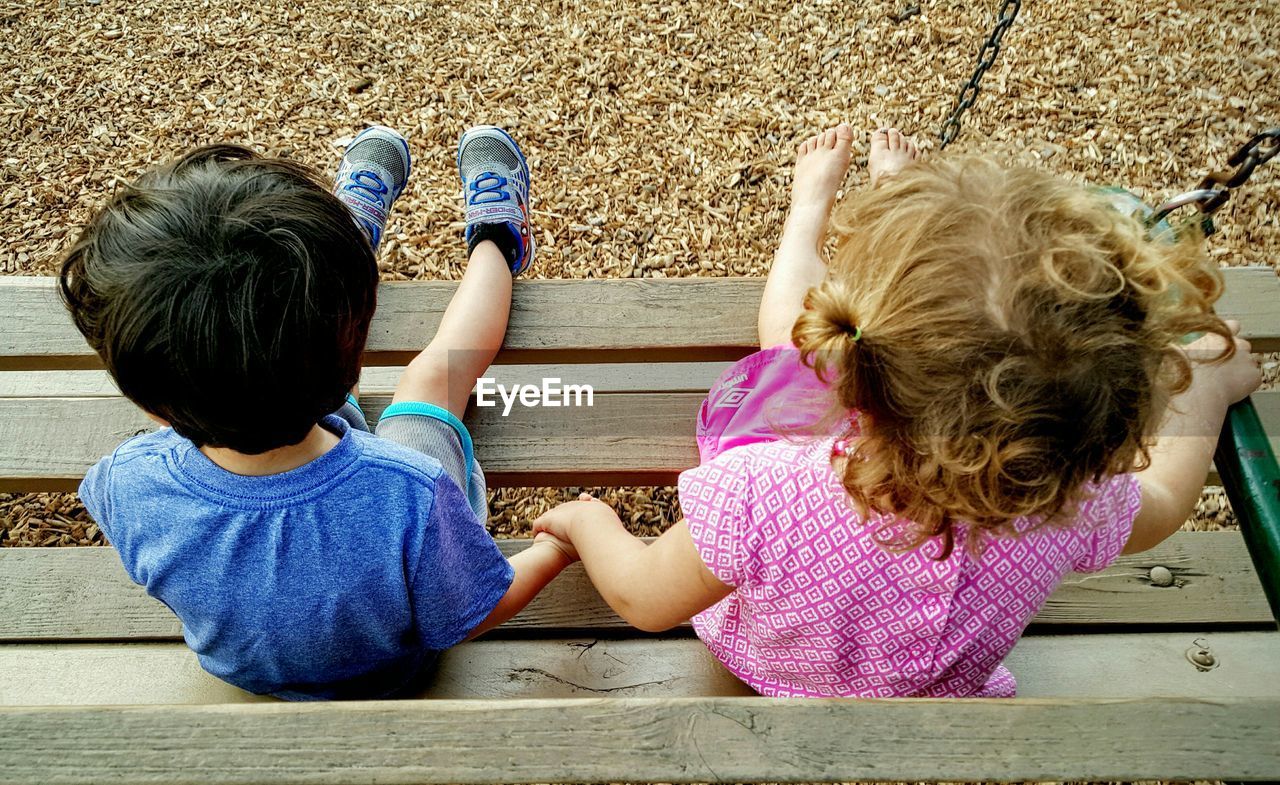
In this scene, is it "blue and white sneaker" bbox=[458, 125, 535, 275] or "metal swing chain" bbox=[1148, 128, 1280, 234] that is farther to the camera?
"blue and white sneaker" bbox=[458, 125, 535, 275]

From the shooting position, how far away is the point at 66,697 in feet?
4.64

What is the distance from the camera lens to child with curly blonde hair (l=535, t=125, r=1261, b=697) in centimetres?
81

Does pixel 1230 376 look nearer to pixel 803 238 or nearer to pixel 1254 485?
pixel 1254 485

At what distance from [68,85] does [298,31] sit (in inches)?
34.7

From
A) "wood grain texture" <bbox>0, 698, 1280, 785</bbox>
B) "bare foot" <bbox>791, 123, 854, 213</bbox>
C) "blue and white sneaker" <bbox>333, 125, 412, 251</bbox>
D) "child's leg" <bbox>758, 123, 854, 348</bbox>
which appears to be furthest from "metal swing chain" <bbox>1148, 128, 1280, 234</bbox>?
"blue and white sneaker" <bbox>333, 125, 412, 251</bbox>

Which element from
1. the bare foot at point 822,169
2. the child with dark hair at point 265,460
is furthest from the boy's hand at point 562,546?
the bare foot at point 822,169

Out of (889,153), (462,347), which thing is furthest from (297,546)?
(889,153)

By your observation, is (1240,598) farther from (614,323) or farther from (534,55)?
(534,55)

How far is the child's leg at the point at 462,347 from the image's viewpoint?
1.61 m

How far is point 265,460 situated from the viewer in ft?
3.40

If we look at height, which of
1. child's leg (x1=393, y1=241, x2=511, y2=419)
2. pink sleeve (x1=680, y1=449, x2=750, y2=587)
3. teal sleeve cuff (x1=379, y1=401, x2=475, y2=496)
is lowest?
teal sleeve cuff (x1=379, y1=401, x2=475, y2=496)

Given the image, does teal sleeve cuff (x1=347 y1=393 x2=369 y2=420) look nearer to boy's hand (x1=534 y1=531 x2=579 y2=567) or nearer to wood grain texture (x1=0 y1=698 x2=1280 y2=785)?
boy's hand (x1=534 y1=531 x2=579 y2=567)

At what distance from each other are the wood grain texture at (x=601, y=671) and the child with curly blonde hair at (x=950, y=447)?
0.16 meters

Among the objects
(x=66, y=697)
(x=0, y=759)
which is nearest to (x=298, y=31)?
(x=66, y=697)
